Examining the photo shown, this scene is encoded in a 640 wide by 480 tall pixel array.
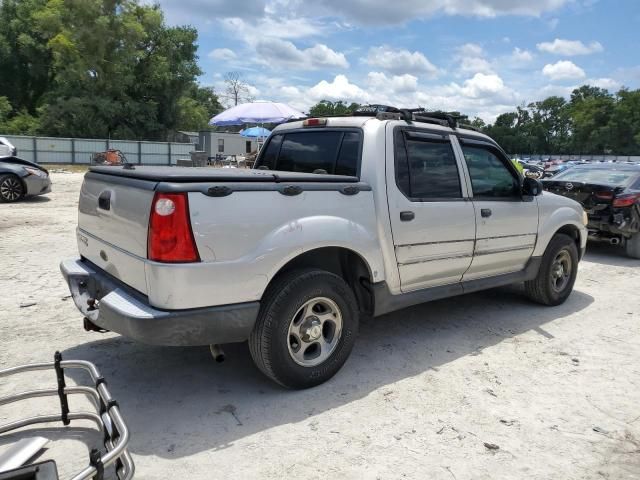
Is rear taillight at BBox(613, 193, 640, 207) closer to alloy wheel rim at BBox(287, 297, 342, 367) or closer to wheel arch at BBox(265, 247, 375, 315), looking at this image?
wheel arch at BBox(265, 247, 375, 315)

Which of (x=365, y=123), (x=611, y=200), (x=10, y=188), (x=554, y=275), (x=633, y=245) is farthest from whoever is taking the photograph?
(x=10, y=188)

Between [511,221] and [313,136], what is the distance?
2.04 meters

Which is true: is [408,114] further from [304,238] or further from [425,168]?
[304,238]

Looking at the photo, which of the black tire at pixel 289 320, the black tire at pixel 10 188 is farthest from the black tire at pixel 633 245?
the black tire at pixel 10 188

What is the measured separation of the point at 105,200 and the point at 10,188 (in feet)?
35.7

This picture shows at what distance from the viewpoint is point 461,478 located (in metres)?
2.71

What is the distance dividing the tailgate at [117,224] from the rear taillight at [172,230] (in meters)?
0.09

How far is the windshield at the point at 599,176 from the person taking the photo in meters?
8.77

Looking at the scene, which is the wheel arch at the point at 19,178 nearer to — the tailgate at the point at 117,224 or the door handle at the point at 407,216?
the tailgate at the point at 117,224

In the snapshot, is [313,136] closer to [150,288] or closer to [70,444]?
[150,288]

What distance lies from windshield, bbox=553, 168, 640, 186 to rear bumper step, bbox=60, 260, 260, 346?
25.5 ft

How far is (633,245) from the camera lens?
870 cm

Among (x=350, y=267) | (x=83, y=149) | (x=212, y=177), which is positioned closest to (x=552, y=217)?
(x=350, y=267)

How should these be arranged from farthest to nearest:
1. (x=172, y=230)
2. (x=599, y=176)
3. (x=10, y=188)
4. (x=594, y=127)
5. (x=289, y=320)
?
(x=594, y=127)
(x=10, y=188)
(x=599, y=176)
(x=289, y=320)
(x=172, y=230)
